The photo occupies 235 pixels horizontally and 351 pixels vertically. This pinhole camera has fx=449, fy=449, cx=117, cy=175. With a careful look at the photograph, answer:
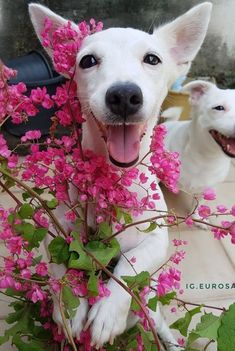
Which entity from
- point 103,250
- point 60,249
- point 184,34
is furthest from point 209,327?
point 184,34

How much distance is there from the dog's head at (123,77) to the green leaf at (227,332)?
0.49 meters

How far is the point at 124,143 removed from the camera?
131 cm

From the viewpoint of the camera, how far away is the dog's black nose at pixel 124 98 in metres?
1.19

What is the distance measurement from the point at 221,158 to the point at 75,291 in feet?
6.08

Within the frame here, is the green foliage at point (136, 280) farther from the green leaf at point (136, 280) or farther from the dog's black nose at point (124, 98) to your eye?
the dog's black nose at point (124, 98)

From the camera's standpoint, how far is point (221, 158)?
9.18ft

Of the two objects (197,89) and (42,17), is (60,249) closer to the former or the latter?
(42,17)

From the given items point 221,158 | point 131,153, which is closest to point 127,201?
point 131,153

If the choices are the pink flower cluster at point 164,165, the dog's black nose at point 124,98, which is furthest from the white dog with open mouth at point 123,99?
the pink flower cluster at point 164,165

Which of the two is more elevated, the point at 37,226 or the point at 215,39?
the point at 37,226

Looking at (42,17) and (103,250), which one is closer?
(103,250)

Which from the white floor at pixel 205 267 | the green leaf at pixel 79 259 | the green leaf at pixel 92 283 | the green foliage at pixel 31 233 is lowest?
the white floor at pixel 205 267

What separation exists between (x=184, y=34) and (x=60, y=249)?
36.9 inches

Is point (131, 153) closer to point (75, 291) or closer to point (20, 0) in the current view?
point (75, 291)
